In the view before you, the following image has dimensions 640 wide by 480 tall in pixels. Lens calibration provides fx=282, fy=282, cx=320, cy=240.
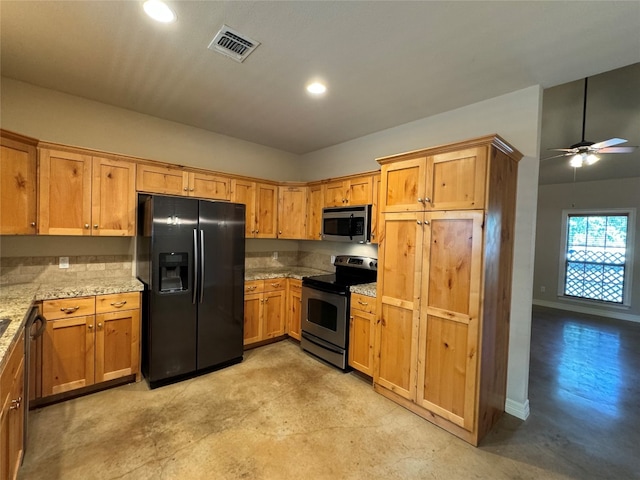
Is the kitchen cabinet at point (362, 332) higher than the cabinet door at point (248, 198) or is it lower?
lower

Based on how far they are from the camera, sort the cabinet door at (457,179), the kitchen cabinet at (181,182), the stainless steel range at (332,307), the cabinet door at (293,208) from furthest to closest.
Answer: the cabinet door at (293,208) < the stainless steel range at (332,307) < the kitchen cabinet at (181,182) < the cabinet door at (457,179)

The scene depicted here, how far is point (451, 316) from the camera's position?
2.21 metres

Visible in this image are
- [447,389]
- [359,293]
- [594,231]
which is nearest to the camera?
[447,389]

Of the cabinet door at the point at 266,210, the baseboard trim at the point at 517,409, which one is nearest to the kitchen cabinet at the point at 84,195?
the cabinet door at the point at 266,210

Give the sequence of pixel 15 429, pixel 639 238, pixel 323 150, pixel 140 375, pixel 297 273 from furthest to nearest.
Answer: pixel 639 238 < pixel 323 150 < pixel 297 273 < pixel 140 375 < pixel 15 429

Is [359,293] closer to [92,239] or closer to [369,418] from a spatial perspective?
[369,418]

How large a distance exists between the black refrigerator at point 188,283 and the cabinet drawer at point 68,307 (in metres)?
0.43

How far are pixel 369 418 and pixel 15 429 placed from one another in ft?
7.49

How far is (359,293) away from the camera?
3.01 meters

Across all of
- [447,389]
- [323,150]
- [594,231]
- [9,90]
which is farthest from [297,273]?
[594,231]

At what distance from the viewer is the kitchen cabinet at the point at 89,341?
2354 millimetres

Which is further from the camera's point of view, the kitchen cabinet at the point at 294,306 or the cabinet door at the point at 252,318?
the kitchen cabinet at the point at 294,306

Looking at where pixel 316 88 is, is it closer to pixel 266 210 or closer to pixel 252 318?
pixel 266 210

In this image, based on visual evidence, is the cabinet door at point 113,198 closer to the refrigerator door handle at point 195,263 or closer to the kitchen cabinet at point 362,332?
the refrigerator door handle at point 195,263
